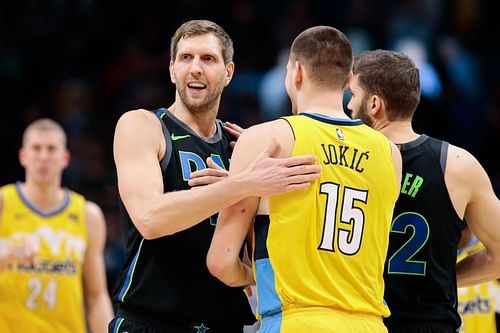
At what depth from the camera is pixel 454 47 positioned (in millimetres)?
13320

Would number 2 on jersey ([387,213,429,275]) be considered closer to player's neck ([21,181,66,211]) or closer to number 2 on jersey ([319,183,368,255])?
number 2 on jersey ([319,183,368,255])

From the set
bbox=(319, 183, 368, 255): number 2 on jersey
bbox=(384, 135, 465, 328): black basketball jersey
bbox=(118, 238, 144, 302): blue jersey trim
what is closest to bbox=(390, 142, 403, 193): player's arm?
bbox=(319, 183, 368, 255): number 2 on jersey

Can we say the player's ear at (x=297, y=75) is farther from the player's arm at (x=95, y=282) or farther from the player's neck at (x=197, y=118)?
the player's arm at (x=95, y=282)

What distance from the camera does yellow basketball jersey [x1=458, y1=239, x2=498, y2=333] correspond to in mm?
7027

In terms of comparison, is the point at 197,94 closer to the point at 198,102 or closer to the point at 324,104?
the point at 198,102

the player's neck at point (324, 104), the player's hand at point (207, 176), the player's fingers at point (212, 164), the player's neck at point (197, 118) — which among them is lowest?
the player's hand at point (207, 176)

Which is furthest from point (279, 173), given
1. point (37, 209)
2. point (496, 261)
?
point (37, 209)

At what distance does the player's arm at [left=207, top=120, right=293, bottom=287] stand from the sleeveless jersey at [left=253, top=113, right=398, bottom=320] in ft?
0.24

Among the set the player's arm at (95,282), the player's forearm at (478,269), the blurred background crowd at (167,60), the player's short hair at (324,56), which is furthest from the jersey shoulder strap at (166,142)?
the blurred background crowd at (167,60)

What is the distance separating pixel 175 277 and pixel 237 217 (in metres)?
0.85

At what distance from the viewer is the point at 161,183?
5289mm

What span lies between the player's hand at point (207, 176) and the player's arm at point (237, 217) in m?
0.34

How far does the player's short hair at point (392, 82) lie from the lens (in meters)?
5.63

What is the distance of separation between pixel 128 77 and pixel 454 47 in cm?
474
